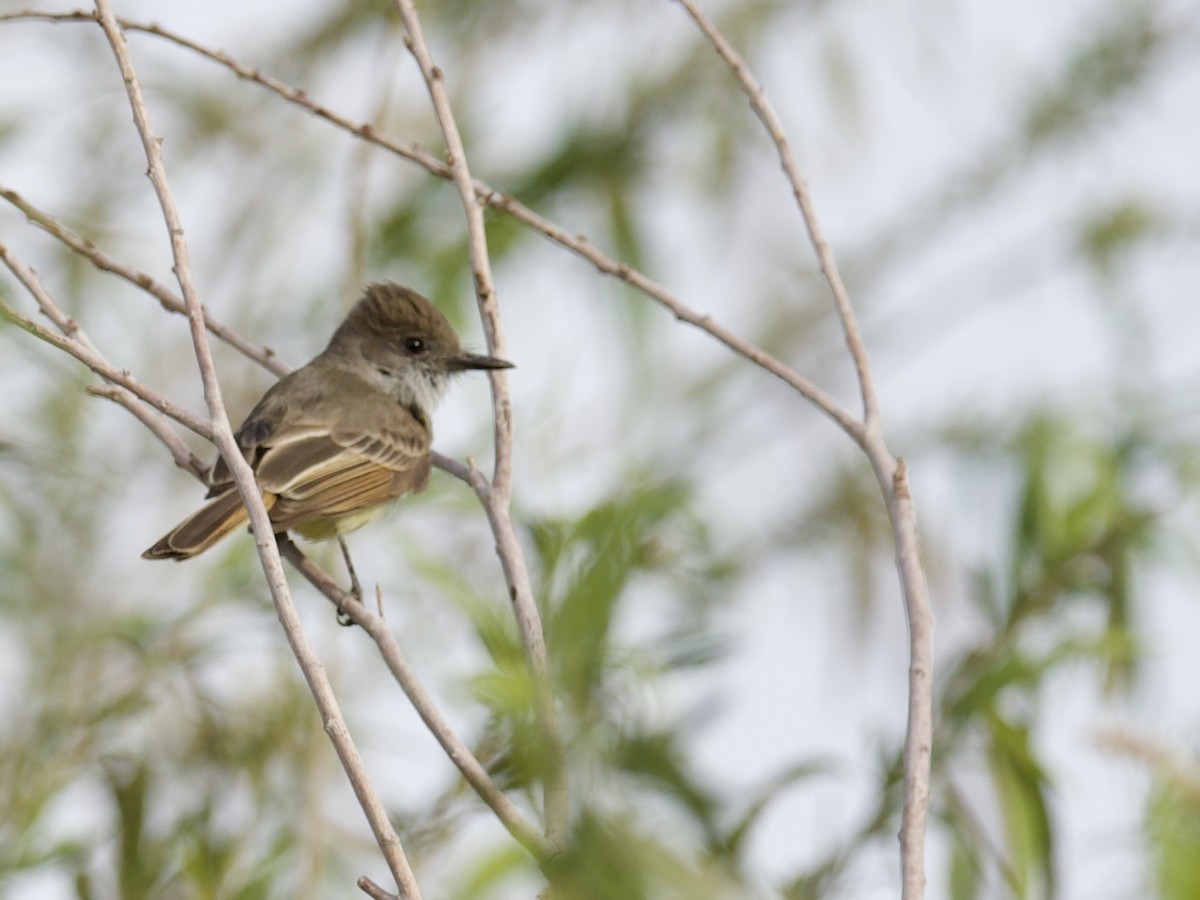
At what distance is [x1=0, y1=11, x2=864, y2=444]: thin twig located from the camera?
256cm

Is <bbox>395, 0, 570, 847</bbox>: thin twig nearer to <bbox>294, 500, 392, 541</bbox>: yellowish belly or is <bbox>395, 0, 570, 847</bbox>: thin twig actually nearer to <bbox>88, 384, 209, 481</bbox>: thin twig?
<bbox>88, 384, 209, 481</bbox>: thin twig

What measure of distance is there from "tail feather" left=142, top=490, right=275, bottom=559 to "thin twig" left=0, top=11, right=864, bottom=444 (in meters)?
0.99

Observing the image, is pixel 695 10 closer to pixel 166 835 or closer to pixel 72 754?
pixel 166 835

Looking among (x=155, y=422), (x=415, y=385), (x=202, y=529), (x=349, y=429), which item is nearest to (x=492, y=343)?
(x=155, y=422)

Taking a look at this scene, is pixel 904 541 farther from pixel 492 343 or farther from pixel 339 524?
pixel 339 524

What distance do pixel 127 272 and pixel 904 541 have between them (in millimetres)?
1487

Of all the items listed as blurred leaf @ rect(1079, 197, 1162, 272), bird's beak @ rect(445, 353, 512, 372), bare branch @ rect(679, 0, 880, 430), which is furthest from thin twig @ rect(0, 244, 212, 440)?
blurred leaf @ rect(1079, 197, 1162, 272)

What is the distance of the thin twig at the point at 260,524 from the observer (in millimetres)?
1931

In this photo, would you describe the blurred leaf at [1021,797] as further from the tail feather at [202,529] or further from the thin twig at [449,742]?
the tail feather at [202,529]

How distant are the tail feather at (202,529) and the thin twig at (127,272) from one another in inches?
12.9

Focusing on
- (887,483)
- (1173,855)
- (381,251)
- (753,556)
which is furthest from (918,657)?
(381,251)

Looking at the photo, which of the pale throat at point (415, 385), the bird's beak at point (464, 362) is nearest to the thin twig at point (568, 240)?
the bird's beak at point (464, 362)

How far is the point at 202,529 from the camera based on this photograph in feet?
11.6

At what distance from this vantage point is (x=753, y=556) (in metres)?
4.57
